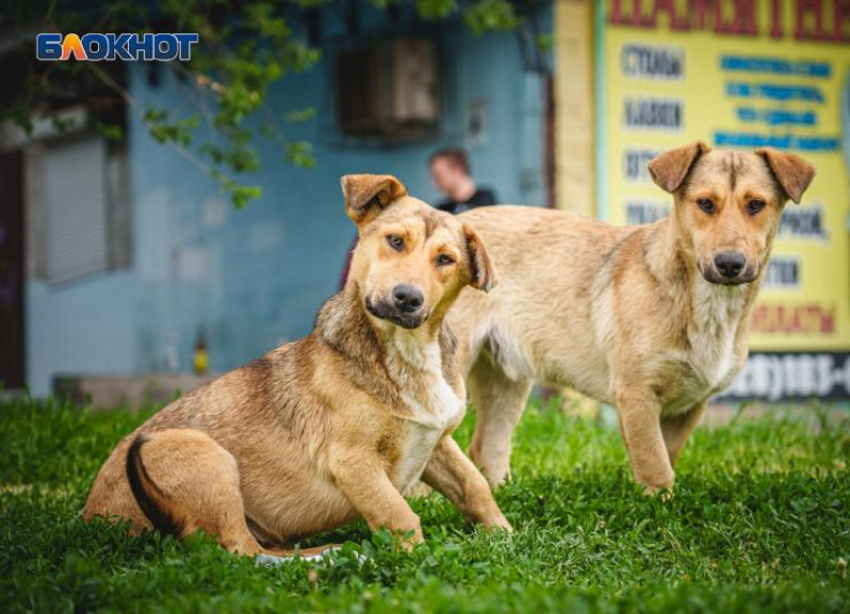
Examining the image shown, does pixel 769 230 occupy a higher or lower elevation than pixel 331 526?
higher

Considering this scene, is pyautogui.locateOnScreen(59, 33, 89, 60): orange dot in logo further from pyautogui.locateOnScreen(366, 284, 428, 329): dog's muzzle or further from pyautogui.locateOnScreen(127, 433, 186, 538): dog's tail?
pyautogui.locateOnScreen(366, 284, 428, 329): dog's muzzle

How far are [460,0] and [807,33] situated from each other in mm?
3910

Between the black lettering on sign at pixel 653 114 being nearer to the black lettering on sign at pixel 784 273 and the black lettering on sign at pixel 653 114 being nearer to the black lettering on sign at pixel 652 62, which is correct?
the black lettering on sign at pixel 652 62

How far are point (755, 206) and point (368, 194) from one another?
83.7 inches

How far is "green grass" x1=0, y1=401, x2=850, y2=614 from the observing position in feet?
14.3

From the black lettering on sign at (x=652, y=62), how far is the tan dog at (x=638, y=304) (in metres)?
5.25

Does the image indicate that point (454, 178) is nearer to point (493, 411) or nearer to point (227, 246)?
point (493, 411)

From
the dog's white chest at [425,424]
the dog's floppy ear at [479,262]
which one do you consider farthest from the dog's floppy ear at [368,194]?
the dog's white chest at [425,424]

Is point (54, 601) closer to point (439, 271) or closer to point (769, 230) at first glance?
point (439, 271)

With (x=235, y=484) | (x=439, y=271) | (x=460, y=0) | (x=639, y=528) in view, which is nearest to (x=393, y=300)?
(x=439, y=271)

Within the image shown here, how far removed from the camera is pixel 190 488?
529 cm

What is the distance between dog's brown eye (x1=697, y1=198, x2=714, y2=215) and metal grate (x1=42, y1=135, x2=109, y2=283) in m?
12.2

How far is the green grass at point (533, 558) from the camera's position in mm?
4371

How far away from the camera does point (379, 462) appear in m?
5.29
